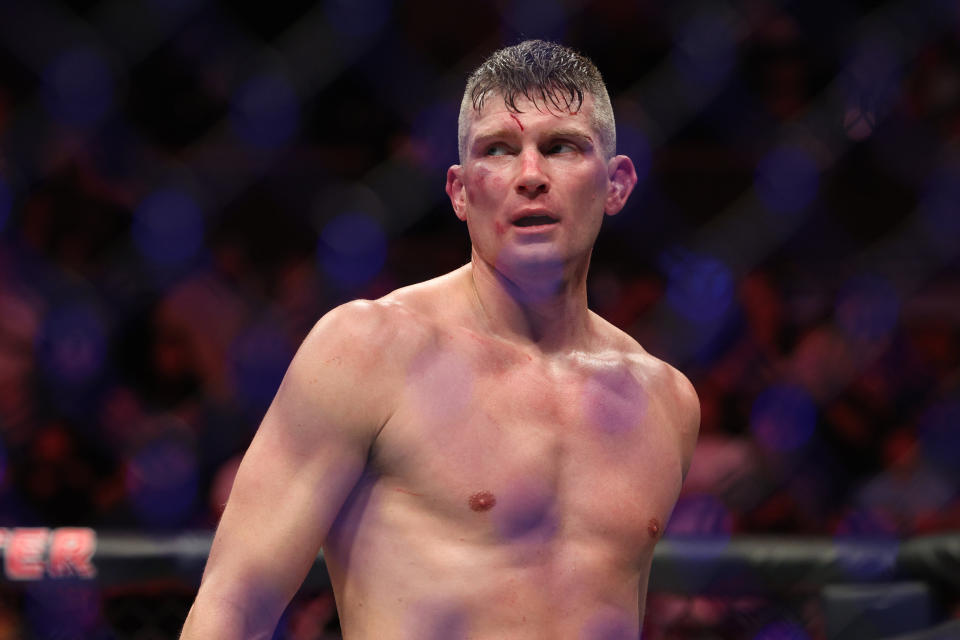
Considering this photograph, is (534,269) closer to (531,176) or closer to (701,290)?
(531,176)

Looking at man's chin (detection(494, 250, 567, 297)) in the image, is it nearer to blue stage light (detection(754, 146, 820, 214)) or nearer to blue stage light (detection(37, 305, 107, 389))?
blue stage light (detection(37, 305, 107, 389))

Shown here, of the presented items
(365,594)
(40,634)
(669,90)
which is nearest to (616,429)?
(365,594)

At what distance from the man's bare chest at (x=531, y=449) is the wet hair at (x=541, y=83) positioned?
0.27 m

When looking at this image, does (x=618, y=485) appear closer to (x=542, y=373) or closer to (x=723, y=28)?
(x=542, y=373)

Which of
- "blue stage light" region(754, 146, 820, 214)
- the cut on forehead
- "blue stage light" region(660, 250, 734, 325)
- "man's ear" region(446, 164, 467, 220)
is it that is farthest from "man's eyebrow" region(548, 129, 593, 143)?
"blue stage light" region(754, 146, 820, 214)

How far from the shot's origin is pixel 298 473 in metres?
1.12

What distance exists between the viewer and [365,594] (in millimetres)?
1168

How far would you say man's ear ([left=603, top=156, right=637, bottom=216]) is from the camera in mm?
1357

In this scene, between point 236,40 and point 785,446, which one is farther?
point 236,40

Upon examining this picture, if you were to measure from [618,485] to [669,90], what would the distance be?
155cm

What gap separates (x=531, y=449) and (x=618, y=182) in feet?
1.18

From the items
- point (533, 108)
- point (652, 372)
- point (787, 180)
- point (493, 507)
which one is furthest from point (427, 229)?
point (493, 507)

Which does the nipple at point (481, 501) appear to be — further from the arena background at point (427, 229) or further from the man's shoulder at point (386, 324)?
the arena background at point (427, 229)

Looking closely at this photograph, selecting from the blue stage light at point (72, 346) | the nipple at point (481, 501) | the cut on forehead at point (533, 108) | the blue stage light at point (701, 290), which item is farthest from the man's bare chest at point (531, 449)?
the blue stage light at point (72, 346)
